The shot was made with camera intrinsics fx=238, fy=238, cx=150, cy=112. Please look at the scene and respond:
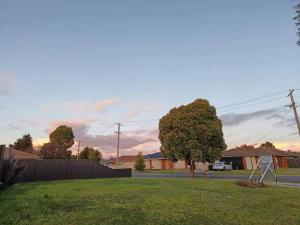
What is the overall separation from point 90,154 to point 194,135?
43324mm

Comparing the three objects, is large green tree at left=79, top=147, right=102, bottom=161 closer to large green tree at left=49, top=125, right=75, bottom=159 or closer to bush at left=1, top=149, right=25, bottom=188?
large green tree at left=49, top=125, right=75, bottom=159

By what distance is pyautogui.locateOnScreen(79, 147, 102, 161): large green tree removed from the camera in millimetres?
63156

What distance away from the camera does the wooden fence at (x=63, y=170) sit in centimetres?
2452

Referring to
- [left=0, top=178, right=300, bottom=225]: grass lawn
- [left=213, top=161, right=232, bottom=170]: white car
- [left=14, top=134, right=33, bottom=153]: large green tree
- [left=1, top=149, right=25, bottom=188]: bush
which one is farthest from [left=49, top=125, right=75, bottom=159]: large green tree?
[left=0, top=178, right=300, bottom=225]: grass lawn

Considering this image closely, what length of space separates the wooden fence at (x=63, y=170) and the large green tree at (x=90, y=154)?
3286 centimetres

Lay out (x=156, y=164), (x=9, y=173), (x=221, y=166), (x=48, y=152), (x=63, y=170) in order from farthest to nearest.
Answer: (x=156, y=164)
(x=48, y=152)
(x=221, y=166)
(x=63, y=170)
(x=9, y=173)

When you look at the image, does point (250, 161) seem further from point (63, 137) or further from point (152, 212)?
point (152, 212)

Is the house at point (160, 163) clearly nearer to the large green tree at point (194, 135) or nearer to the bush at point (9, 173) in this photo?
the large green tree at point (194, 135)

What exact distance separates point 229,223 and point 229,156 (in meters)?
46.6

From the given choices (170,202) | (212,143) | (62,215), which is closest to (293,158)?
(212,143)

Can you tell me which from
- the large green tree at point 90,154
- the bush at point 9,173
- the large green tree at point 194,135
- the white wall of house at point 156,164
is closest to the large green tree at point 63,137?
the large green tree at point 90,154

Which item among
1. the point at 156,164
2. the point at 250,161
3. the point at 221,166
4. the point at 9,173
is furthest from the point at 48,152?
the point at 250,161

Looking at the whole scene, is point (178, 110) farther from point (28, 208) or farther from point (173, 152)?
point (28, 208)

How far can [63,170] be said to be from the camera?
2717 cm
